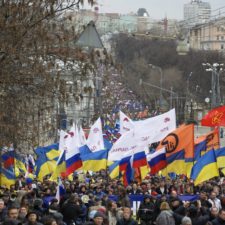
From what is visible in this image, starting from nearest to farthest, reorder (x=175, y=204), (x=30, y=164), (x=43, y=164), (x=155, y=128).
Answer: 1. (x=175, y=204)
2. (x=155, y=128)
3. (x=43, y=164)
4. (x=30, y=164)

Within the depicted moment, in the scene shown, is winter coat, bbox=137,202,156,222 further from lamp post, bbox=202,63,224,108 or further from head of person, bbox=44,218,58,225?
lamp post, bbox=202,63,224,108

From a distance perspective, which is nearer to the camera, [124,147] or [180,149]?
[180,149]

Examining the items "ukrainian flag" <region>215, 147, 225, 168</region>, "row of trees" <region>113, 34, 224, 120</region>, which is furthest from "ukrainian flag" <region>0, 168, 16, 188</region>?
"row of trees" <region>113, 34, 224, 120</region>

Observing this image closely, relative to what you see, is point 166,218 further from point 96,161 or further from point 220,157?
point 96,161

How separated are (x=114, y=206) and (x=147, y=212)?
167 centimetres

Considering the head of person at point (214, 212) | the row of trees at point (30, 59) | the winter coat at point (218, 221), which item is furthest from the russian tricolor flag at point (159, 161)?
the winter coat at point (218, 221)

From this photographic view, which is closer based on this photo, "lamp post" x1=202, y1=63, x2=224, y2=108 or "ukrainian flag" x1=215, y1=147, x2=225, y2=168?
"ukrainian flag" x1=215, y1=147, x2=225, y2=168

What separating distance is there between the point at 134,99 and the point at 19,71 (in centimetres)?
8386

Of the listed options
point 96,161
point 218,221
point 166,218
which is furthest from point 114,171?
point 218,221

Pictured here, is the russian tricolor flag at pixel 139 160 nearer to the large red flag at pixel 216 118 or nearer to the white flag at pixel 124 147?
the white flag at pixel 124 147

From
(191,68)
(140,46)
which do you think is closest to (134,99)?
(191,68)

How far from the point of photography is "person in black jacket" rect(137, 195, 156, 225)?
17.7 meters

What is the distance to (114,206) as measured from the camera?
643 inches

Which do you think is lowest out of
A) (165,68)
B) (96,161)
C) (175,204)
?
(165,68)
